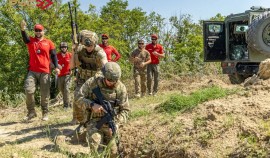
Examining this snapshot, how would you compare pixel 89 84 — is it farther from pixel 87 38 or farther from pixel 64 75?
pixel 64 75

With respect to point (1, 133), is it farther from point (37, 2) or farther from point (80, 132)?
point (37, 2)

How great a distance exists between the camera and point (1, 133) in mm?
6539

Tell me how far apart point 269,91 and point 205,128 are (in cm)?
125

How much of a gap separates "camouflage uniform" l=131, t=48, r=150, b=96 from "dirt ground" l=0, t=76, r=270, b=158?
418cm

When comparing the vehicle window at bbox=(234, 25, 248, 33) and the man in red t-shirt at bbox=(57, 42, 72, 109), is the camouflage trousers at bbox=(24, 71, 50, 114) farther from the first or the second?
the vehicle window at bbox=(234, 25, 248, 33)

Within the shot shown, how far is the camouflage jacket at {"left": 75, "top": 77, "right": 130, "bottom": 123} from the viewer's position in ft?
15.4

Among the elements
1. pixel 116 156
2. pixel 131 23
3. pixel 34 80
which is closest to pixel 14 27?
pixel 34 80

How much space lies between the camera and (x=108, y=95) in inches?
185

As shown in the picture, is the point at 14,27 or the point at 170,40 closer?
the point at 14,27

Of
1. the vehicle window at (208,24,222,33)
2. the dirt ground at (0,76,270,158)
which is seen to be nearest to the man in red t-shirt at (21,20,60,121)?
the dirt ground at (0,76,270,158)

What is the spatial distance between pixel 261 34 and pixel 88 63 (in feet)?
12.4

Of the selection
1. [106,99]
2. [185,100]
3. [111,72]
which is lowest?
[185,100]

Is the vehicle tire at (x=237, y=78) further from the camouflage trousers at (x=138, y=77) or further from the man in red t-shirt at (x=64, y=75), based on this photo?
the man in red t-shirt at (x=64, y=75)

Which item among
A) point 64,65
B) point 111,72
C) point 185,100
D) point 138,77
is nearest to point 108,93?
point 111,72
